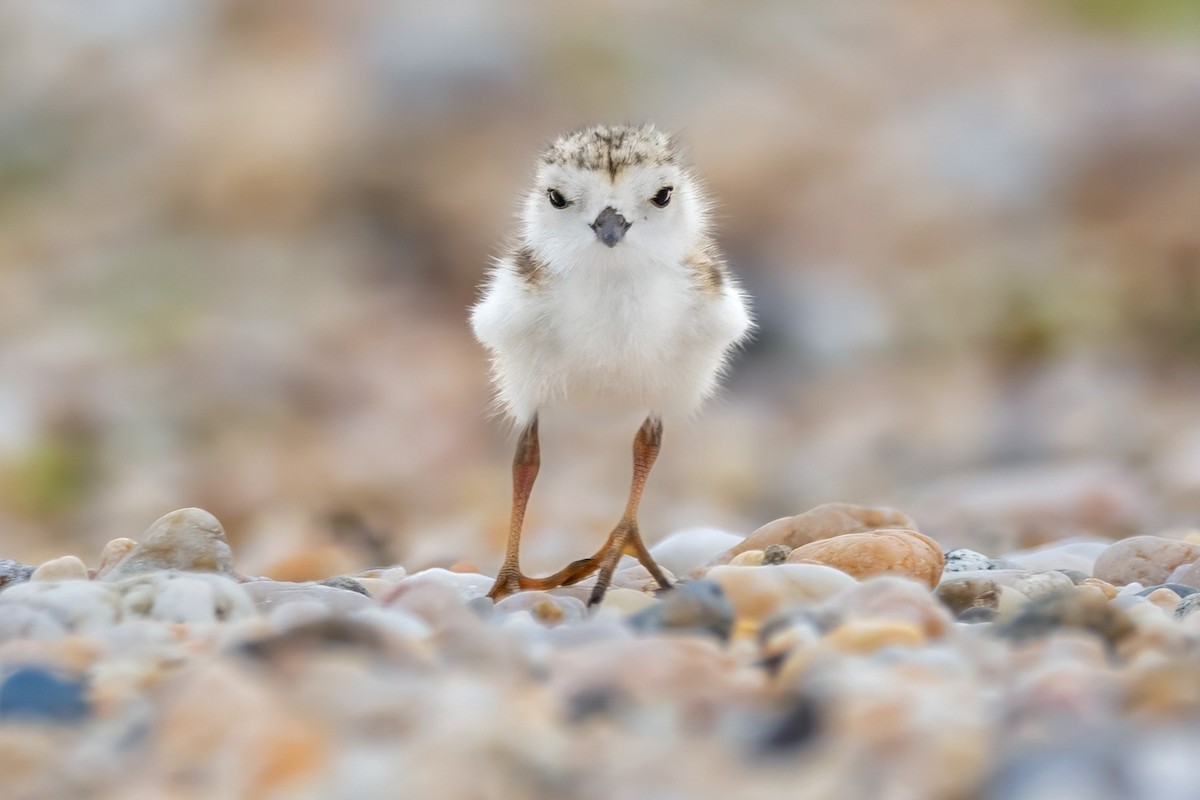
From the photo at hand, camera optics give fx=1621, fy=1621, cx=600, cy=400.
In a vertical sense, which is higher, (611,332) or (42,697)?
(611,332)

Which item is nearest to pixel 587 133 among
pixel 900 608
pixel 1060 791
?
pixel 900 608

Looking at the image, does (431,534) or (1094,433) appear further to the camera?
(1094,433)

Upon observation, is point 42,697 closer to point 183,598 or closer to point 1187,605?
point 183,598

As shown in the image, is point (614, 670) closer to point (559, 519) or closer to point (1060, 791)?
point (1060, 791)

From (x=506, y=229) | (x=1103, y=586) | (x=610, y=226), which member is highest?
(x=506, y=229)

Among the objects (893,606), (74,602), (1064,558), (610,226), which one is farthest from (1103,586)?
(74,602)

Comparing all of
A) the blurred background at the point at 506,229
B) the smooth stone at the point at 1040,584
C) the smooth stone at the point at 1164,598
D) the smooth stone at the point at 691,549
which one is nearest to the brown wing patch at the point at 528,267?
the smooth stone at the point at 691,549

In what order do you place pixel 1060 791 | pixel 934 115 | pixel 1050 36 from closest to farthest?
pixel 1060 791, pixel 934 115, pixel 1050 36
